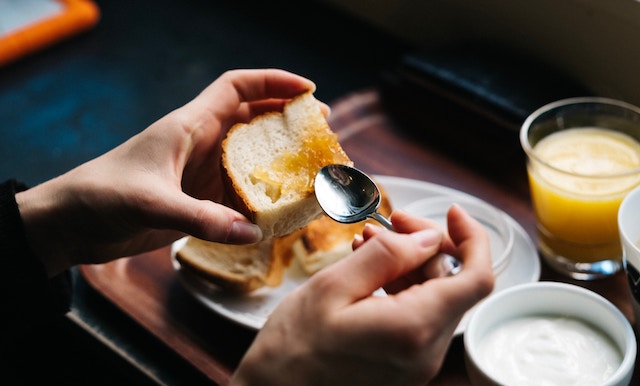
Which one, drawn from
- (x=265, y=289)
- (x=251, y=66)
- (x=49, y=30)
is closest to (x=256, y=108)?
(x=265, y=289)

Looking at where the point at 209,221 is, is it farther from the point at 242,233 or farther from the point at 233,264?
the point at 233,264

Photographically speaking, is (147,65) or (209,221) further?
(147,65)

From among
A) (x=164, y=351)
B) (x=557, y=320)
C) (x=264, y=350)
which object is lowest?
(x=164, y=351)

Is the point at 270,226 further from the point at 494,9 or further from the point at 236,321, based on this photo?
the point at 494,9

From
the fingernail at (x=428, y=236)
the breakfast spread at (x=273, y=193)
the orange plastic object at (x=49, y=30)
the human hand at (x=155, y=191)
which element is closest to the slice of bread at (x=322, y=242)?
the breakfast spread at (x=273, y=193)

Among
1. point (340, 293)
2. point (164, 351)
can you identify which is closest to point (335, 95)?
point (164, 351)

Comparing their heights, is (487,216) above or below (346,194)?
below

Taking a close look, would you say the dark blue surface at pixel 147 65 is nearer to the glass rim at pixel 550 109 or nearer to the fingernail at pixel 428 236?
the glass rim at pixel 550 109
